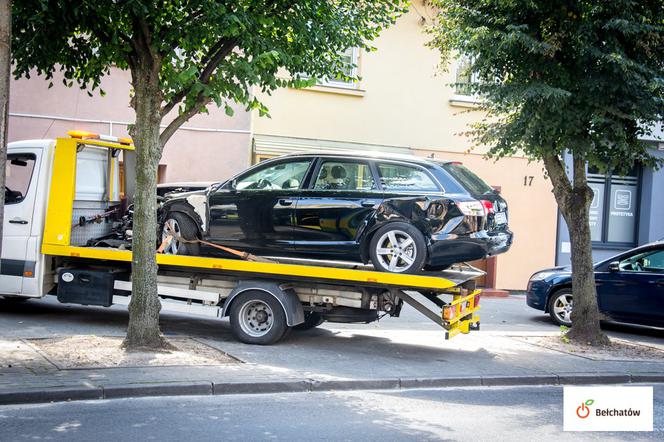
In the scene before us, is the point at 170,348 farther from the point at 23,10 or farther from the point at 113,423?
the point at 23,10

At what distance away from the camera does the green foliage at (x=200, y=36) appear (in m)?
9.05

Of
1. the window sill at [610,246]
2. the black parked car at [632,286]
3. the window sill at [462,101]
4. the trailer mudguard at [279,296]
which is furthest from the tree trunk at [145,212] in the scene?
the window sill at [610,246]

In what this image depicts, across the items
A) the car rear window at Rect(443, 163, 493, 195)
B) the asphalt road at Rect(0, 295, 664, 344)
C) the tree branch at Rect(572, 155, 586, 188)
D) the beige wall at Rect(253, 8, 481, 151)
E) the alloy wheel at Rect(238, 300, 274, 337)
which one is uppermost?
the beige wall at Rect(253, 8, 481, 151)

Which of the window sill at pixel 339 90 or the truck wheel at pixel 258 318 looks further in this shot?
the window sill at pixel 339 90

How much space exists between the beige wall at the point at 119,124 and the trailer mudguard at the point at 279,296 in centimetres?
747

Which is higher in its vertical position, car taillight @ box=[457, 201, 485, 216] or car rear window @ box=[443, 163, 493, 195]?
car rear window @ box=[443, 163, 493, 195]

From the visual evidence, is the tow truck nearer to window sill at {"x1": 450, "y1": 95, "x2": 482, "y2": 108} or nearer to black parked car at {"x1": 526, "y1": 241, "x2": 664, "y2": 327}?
black parked car at {"x1": 526, "y1": 241, "x2": 664, "y2": 327}

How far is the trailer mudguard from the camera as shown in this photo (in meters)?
10.3

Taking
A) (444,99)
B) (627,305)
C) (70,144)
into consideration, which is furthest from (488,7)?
(444,99)

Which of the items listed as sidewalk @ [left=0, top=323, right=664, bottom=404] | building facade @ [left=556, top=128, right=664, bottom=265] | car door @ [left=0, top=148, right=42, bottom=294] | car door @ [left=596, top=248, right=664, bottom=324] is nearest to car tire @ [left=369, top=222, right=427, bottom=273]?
sidewalk @ [left=0, top=323, right=664, bottom=404]

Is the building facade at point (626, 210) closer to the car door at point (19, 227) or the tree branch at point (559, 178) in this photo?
the tree branch at point (559, 178)

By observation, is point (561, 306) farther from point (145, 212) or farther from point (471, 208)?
point (145, 212)

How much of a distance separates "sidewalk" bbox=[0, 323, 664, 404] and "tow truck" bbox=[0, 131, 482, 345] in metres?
0.47

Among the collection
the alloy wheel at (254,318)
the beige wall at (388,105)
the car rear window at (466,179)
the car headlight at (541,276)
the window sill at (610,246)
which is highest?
the beige wall at (388,105)
